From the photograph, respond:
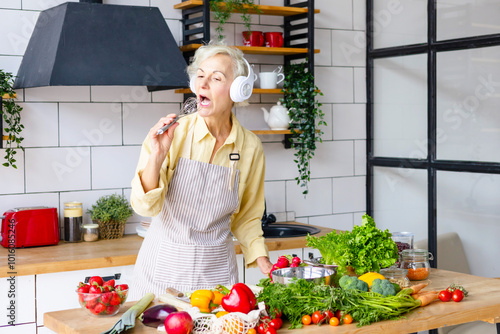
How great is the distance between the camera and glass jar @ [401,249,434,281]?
7.72ft

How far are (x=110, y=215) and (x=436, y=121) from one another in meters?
1.99

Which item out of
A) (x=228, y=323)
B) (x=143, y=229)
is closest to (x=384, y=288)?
(x=228, y=323)

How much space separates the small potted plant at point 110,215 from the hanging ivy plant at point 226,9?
1.12 meters

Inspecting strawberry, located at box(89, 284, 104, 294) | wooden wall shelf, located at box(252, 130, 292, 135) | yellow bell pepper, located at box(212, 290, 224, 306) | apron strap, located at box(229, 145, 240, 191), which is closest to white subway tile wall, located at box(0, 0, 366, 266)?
wooden wall shelf, located at box(252, 130, 292, 135)

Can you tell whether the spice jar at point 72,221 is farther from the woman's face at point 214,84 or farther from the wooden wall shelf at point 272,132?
the woman's face at point 214,84

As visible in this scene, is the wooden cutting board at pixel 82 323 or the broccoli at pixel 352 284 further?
the broccoli at pixel 352 284

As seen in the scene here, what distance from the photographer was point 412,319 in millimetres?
1899

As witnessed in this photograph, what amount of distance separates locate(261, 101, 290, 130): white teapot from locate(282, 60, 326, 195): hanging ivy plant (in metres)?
0.03

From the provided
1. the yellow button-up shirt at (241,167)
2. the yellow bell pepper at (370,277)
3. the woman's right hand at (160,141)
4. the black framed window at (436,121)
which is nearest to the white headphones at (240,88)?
the yellow button-up shirt at (241,167)

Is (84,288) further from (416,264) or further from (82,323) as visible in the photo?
(416,264)

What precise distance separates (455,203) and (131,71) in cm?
202

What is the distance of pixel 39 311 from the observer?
2918 mm

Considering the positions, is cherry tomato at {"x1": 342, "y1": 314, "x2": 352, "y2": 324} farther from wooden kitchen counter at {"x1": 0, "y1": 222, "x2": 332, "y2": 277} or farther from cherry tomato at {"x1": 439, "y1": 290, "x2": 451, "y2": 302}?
wooden kitchen counter at {"x1": 0, "y1": 222, "x2": 332, "y2": 277}

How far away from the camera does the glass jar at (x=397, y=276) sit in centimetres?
217
